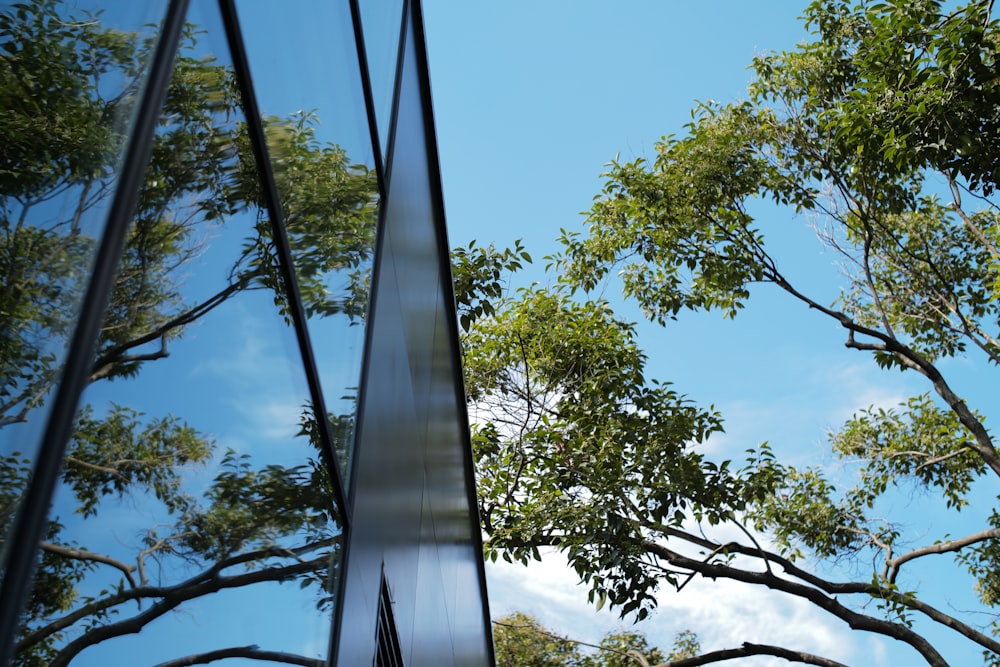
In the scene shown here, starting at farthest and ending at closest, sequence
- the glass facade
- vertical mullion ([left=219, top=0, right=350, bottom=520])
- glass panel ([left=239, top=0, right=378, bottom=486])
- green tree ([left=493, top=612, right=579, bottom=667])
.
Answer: green tree ([left=493, top=612, right=579, bottom=667]) < glass panel ([left=239, top=0, right=378, bottom=486]) < vertical mullion ([left=219, top=0, right=350, bottom=520]) < the glass facade

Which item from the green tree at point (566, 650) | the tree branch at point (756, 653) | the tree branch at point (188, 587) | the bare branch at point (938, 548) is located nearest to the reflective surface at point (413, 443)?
the tree branch at point (188, 587)

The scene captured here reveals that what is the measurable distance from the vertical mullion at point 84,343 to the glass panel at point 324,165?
2.04 feet

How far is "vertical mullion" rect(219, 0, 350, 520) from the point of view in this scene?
2.08 meters

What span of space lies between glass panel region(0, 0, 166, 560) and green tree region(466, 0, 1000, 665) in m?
10.7

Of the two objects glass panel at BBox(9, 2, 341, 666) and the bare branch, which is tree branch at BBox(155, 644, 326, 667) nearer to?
glass panel at BBox(9, 2, 341, 666)

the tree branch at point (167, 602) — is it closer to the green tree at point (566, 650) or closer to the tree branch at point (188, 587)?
the tree branch at point (188, 587)

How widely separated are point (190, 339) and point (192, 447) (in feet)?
0.68

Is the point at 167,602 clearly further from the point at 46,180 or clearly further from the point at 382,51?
the point at 382,51

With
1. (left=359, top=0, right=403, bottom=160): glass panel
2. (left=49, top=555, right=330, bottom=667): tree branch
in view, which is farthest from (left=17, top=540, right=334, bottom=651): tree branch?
(left=359, top=0, right=403, bottom=160): glass panel

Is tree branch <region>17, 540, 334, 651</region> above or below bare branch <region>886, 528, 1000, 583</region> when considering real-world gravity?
below

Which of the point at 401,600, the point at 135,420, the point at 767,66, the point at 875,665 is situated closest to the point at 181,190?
the point at 135,420

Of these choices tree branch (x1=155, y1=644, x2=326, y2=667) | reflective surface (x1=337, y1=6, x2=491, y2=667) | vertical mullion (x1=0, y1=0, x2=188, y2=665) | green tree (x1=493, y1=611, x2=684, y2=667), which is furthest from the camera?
green tree (x1=493, y1=611, x2=684, y2=667)

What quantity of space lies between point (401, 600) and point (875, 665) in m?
13.1

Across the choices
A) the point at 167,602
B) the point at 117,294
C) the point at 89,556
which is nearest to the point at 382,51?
the point at 117,294
